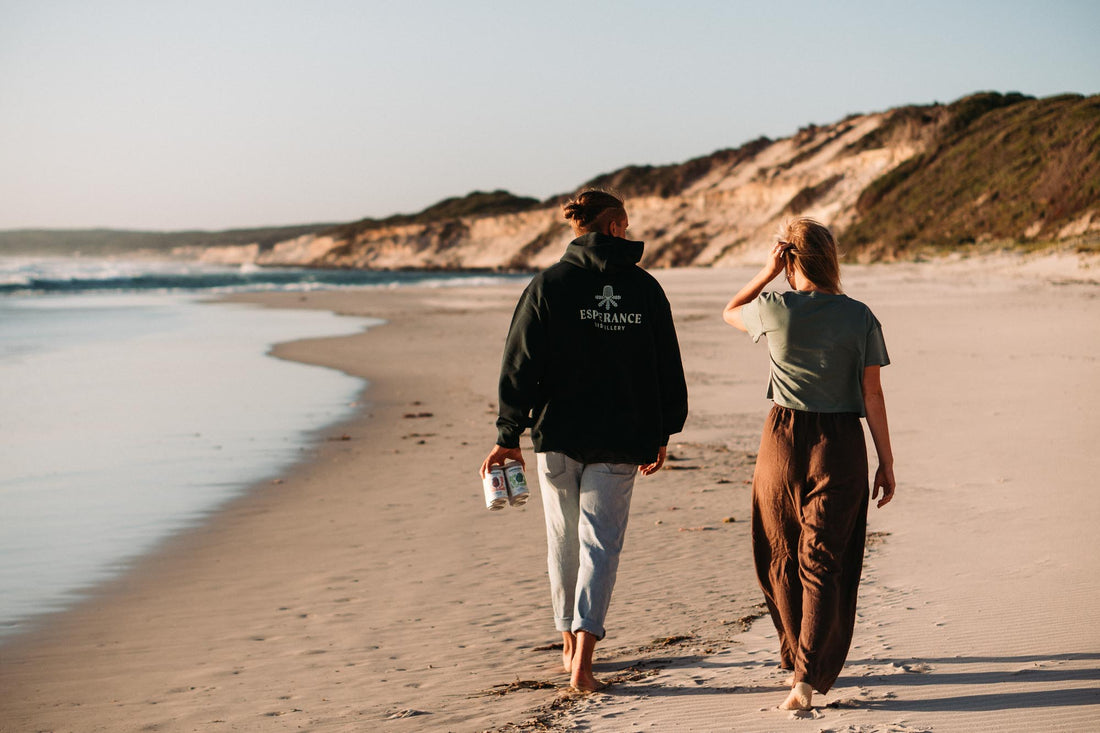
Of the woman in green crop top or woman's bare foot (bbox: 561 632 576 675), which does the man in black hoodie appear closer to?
woman's bare foot (bbox: 561 632 576 675)

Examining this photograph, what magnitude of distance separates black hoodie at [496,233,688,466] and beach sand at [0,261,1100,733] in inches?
36.6

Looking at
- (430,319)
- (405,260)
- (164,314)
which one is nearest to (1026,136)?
(430,319)

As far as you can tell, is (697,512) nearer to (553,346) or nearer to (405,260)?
(553,346)

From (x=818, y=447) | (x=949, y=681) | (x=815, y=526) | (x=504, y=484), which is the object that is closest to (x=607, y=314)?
(x=504, y=484)

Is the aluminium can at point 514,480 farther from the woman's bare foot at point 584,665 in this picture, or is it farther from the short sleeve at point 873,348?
the short sleeve at point 873,348

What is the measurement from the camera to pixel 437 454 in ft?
29.6

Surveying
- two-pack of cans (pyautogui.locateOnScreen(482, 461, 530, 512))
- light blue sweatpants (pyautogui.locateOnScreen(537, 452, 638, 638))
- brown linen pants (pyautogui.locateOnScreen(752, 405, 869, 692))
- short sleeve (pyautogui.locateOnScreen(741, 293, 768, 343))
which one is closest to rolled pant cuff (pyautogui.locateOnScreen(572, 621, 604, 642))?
light blue sweatpants (pyautogui.locateOnScreen(537, 452, 638, 638))

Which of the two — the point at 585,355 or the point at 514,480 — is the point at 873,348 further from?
the point at 514,480

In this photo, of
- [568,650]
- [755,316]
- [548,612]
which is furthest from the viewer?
[548,612]

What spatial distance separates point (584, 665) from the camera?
3588 millimetres

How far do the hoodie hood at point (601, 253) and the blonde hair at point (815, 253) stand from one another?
0.53 meters

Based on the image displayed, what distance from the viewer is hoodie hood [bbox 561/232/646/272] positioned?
11.5ft

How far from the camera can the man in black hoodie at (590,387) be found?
352cm

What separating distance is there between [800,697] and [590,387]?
1233 mm
